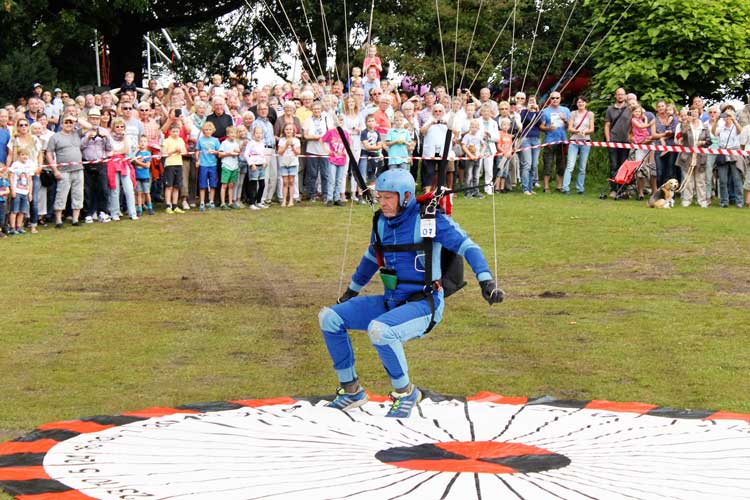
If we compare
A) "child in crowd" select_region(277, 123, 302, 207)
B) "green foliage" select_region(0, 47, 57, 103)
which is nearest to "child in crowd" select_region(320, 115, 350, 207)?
"child in crowd" select_region(277, 123, 302, 207)

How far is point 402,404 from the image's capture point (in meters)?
7.19

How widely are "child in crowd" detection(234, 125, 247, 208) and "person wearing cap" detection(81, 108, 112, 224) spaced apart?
230cm

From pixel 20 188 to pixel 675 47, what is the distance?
13877mm

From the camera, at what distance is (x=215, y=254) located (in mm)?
14430

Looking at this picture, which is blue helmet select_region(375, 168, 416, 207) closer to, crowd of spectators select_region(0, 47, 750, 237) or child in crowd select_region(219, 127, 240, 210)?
crowd of spectators select_region(0, 47, 750, 237)

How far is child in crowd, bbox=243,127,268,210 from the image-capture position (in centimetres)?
1806

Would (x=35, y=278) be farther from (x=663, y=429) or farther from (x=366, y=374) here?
(x=663, y=429)

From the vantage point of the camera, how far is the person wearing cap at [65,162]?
52.1 ft

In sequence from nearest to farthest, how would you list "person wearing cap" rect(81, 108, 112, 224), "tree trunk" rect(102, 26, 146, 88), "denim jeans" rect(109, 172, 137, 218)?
"person wearing cap" rect(81, 108, 112, 224), "denim jeans" rect(109, 172, 137, 218), "tree trunk" rect(102, 26, 146, 88)

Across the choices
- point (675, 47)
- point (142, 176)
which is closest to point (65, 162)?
point (142, 176)

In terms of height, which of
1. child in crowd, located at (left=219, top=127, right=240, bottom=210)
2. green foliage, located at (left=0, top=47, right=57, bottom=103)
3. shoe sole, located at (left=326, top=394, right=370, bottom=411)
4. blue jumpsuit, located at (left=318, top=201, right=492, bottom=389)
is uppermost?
green foliage, located at (left=0, top=47, right=57, bottom=103)

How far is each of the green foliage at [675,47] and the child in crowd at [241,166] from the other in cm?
852

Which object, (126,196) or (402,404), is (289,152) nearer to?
(126,196)

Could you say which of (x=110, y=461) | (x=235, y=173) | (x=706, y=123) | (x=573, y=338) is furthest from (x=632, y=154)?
(x=110, y=461)
